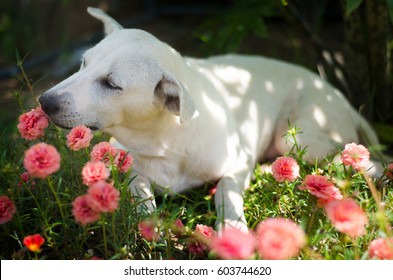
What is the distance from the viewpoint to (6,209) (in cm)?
223

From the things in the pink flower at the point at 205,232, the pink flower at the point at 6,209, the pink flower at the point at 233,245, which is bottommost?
the pink flower at the point at 205,232

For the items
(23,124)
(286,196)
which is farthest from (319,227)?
(23,124)

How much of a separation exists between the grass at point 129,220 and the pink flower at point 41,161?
0.28m

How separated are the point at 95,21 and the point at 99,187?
169 inches

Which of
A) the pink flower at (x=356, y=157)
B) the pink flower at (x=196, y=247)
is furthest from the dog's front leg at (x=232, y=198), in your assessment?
the pink flower at (x=356, y=157)

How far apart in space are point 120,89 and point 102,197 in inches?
27.9

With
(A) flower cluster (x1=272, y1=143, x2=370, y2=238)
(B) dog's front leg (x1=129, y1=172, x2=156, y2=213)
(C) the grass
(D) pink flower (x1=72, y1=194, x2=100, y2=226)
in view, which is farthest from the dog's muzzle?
(A) flower cluster (x1=272, y1=143, x2=370, y2=238)

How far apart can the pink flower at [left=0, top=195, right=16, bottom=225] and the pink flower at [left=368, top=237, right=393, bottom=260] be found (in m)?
1.36

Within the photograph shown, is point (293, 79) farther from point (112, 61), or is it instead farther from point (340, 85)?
point (112, 61)

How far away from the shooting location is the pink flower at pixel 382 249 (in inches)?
76.5

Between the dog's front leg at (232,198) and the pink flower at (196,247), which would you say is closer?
the pink flower at (196,247)

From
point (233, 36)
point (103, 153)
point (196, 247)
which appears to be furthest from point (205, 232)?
point (233, 36)

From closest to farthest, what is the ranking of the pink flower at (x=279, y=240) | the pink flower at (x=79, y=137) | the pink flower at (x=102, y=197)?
the pink flower at (x=279, y=240)
the pink flower at (x=102, y=197)
the pink flower at (x=79, y=137)

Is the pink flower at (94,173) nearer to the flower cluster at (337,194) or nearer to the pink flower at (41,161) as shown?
the pink flower at (41,161)
